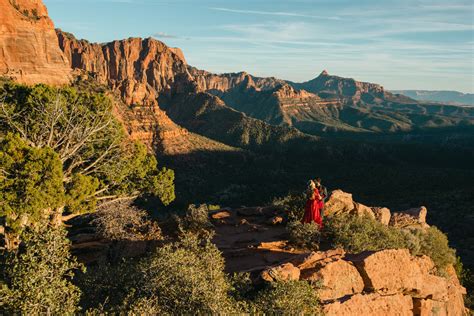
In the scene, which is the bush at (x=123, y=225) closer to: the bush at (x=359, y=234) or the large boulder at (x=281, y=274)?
the large boulder at (x=281, y=274)

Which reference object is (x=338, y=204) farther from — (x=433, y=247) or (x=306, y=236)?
(x=433, y=247)

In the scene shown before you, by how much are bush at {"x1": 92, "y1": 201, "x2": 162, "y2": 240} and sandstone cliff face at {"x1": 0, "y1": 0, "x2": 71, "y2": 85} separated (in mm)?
64153

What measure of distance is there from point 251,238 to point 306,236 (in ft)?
9.56

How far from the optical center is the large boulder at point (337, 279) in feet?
40.8

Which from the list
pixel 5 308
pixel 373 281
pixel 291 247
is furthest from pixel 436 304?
pixel 5 308

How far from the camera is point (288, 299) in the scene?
34.2ft

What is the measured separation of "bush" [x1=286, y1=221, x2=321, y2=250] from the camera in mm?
17750

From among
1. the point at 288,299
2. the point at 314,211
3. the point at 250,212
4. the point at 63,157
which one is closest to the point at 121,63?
the point at 250,212

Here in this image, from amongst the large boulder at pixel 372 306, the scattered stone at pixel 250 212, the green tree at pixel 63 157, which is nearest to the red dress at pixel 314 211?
the large boulder at pixel 372 306

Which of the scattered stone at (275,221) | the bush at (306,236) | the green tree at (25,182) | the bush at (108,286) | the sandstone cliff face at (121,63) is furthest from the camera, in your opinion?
the sandstone cliff face at (121,63)

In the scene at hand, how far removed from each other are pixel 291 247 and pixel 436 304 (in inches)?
246

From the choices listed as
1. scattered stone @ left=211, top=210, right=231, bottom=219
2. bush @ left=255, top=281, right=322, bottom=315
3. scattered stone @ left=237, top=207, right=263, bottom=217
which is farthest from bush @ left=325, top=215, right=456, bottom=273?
Result: bush @ left=255, top=281, right=322, bottom=315

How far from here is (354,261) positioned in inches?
560

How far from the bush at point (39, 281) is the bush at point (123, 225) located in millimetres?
8224
